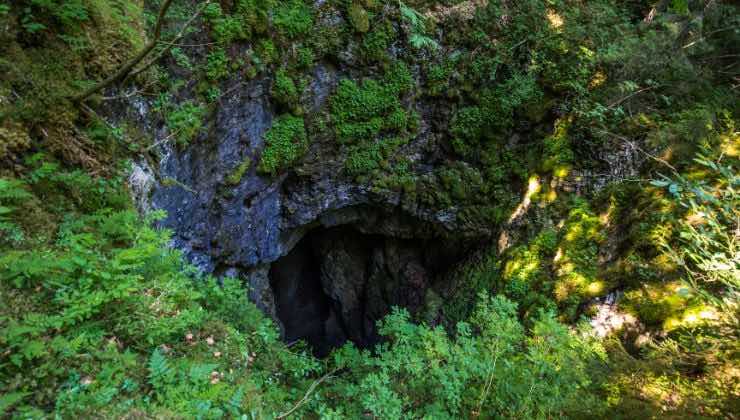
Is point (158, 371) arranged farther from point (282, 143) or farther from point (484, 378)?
point (282, 143)

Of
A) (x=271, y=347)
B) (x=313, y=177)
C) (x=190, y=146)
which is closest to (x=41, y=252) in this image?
(x=271, y=347)

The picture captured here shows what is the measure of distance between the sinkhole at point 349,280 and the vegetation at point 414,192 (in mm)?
1378

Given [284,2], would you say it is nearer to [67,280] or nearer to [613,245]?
[67,280]

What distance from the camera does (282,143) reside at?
650cm

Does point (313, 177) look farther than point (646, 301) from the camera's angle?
Yes

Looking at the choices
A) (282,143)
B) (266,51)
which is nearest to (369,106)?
(282,143)

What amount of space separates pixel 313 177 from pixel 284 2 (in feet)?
10.5

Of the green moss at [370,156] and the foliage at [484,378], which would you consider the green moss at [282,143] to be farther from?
the foliage at [484,378]

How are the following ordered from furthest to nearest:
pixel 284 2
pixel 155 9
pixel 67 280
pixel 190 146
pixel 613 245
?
1. pixel 284 2
2. pixel 613 245
3. pixel 190 146
4. pixel 155 9
5. pixel 67 280

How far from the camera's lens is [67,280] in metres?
2.15

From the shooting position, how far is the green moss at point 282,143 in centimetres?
Answer: 642

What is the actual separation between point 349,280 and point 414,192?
419 cm

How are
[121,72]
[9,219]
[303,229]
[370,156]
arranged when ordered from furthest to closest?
[303,229]
[370,156]
[121,72]
[9,219]

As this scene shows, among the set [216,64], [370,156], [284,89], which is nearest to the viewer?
[216,64]
